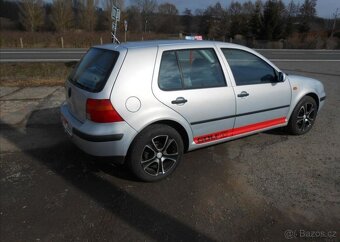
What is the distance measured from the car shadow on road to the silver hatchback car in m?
0.40

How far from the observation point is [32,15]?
140ft

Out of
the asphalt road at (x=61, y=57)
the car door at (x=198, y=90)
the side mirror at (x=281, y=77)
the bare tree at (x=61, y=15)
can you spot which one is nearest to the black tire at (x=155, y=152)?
the car door at (x=198, y=90)

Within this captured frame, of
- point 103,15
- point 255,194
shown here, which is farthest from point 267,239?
point 103,15

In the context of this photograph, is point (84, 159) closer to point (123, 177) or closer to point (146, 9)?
point (123, 177)

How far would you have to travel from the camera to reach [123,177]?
3.81 metres

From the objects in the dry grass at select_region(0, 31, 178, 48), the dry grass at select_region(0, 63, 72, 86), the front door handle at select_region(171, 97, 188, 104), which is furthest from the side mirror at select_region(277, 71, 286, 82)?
the dry grass at select_region(0, 31, 178, 48)

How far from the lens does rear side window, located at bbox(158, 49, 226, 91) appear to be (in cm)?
352

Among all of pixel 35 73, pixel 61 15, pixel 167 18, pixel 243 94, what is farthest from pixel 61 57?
pixel 61 15

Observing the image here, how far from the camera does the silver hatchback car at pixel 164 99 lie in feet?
10.7

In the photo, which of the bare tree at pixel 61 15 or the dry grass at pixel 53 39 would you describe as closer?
the dry grass at pixel 53 39

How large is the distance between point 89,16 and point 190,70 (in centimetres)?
4590

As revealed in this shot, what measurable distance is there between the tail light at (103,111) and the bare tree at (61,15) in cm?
4291

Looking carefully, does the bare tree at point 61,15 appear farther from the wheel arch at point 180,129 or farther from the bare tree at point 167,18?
the wheel arch at point 180,129

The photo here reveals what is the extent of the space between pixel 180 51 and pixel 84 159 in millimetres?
1989
